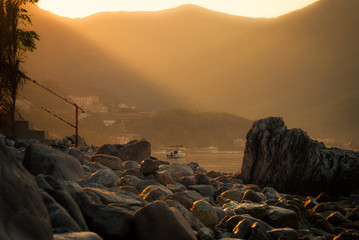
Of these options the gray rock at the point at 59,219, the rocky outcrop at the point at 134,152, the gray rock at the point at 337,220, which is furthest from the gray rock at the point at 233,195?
the gray rock at the point at 59,219

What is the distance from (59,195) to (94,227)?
763 millimetres

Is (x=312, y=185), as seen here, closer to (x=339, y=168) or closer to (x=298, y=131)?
(x=339, y=168)

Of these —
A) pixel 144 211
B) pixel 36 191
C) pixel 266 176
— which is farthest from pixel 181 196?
pixel 266 176

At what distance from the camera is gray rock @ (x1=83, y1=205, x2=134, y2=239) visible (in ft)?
18.8

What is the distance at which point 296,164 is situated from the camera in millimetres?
22188

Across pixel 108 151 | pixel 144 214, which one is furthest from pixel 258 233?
pixel 108 151

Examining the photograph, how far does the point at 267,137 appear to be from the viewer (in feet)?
77.6

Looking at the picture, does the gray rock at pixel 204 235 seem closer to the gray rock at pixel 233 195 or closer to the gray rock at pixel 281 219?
the gray rock at pixel 281 219

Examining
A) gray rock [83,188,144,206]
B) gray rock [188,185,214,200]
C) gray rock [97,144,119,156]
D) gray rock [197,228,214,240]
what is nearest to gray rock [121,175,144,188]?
gray rock [188,185,214,200]

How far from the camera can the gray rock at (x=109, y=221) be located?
18.8ft

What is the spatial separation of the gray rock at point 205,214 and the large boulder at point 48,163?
113 inches

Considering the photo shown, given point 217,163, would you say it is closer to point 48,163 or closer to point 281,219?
point 281,219

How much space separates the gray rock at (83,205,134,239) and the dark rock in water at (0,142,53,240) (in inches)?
81.7

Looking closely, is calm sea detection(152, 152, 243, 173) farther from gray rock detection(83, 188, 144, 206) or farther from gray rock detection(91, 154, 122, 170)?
gray rock detection(83, 188, 144, 206)
